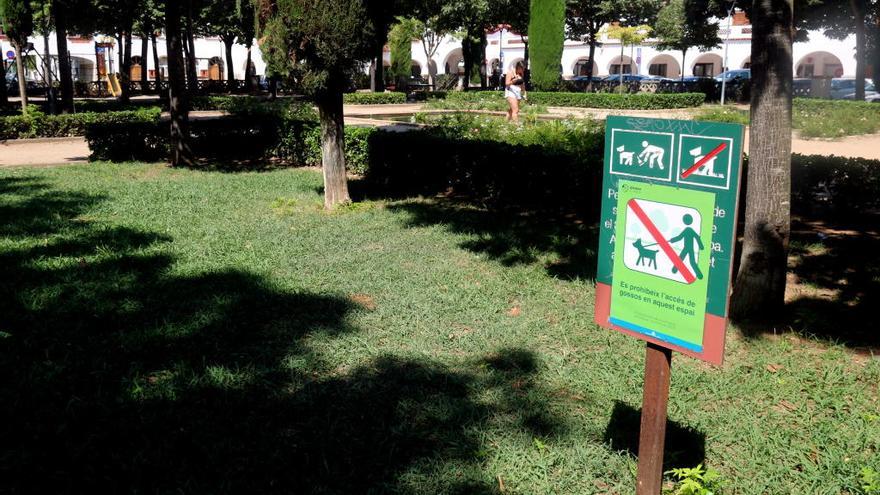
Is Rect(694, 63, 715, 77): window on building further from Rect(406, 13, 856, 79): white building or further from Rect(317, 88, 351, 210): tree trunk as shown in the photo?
Rect(317, 88, 351, 210): tree trunk

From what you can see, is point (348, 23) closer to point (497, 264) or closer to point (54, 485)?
point (497, 264)

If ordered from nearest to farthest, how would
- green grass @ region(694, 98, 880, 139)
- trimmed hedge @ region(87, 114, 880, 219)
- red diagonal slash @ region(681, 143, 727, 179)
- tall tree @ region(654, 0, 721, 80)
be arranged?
red diagonal slash @ region(681, 143, 727, 179)
trimmed hedge @ region(87, 114, 880, 219)
green grass @ region(694, 98, 880, 139)
tall tree @ region(654, 0, 721, 80)

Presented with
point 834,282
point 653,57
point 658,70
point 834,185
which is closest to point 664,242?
point 834,282

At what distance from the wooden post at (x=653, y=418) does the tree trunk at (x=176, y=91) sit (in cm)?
1147

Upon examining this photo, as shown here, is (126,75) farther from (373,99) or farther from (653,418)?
(653,418)

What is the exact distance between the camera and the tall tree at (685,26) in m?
38.3

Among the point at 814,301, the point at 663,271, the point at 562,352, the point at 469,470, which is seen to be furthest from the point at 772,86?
the point at 469,470

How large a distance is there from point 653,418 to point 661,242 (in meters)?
0.75

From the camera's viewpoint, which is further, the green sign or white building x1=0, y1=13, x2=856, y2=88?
white building x1=0, y1=13, x2=856, y2=88

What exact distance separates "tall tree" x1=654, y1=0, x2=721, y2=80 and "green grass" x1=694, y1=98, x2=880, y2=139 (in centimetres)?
1650

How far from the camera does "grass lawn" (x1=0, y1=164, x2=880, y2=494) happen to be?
11.7ft

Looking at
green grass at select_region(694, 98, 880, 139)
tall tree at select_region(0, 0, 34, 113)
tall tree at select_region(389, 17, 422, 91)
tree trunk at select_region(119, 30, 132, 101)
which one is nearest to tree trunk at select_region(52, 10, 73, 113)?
tall tree at select_region(0, 0, 34, 113)

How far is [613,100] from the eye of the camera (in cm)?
2941

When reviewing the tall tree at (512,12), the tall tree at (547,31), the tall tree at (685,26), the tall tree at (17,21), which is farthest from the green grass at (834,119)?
the tall tree at (17,21)
